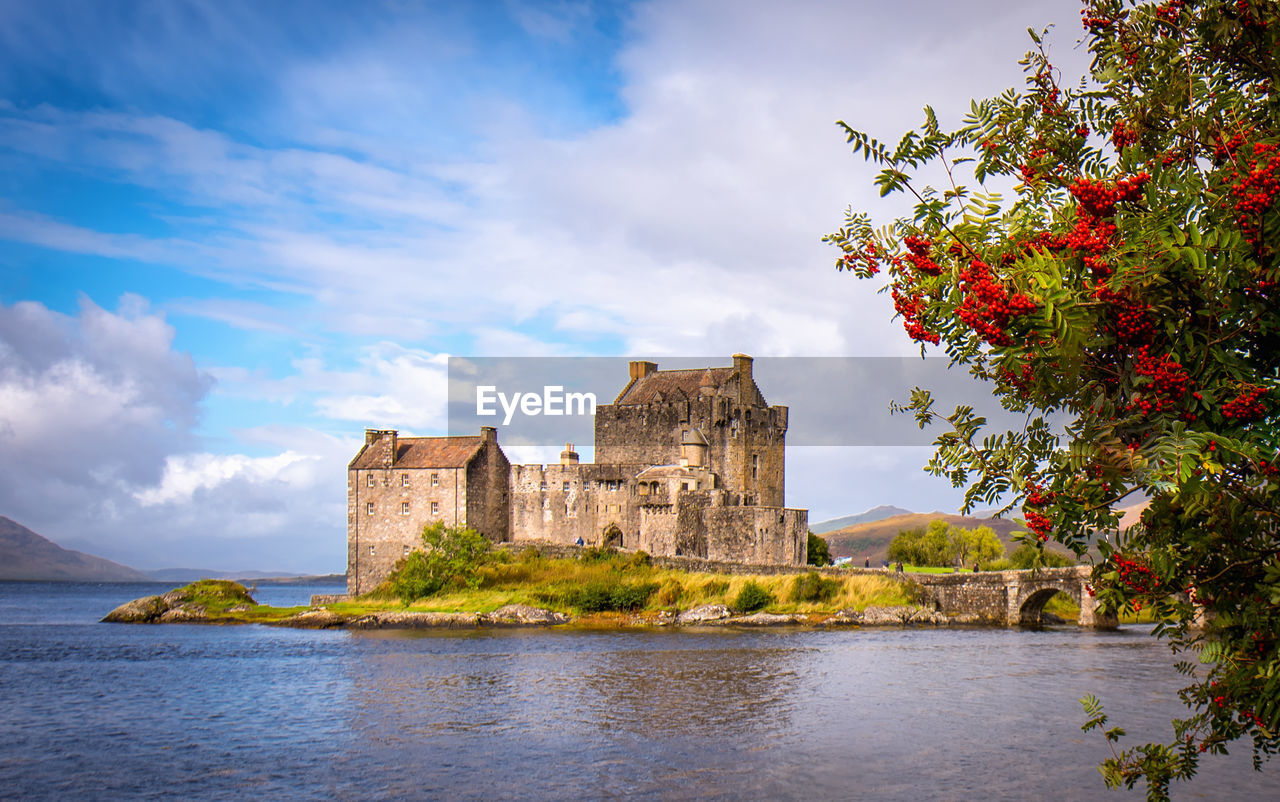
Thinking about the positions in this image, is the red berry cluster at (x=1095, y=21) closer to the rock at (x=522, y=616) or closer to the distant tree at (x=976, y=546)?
the rock at (x=522, y=616)

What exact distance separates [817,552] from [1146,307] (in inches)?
2535

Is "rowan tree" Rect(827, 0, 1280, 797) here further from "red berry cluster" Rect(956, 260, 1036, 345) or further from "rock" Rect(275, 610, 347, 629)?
"rock" Rect(275, 610, 347, 629)

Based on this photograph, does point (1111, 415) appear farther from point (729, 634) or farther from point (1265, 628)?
point (729, 634)

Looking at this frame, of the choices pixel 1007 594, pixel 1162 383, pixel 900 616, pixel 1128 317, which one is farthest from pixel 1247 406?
pixel 1007 594

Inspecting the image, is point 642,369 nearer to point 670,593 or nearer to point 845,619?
point 670,593

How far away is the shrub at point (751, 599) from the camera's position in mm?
53250

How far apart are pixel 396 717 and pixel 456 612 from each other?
28366mm

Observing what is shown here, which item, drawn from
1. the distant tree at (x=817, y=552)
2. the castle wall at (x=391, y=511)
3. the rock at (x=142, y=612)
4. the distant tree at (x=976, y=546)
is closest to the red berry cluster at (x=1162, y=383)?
the castle wall at (x=391, y=511)

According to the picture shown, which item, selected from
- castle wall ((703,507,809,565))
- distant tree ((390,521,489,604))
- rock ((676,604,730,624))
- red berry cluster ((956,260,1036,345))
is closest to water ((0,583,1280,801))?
rock ((676,604,730,624))

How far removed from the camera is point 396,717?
2572 cm

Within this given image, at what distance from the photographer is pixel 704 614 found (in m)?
52.3

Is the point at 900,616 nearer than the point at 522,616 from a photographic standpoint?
Yes

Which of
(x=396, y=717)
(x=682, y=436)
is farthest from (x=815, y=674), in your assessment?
(x=682, y=436)

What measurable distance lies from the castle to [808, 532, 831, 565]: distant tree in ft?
13.6
